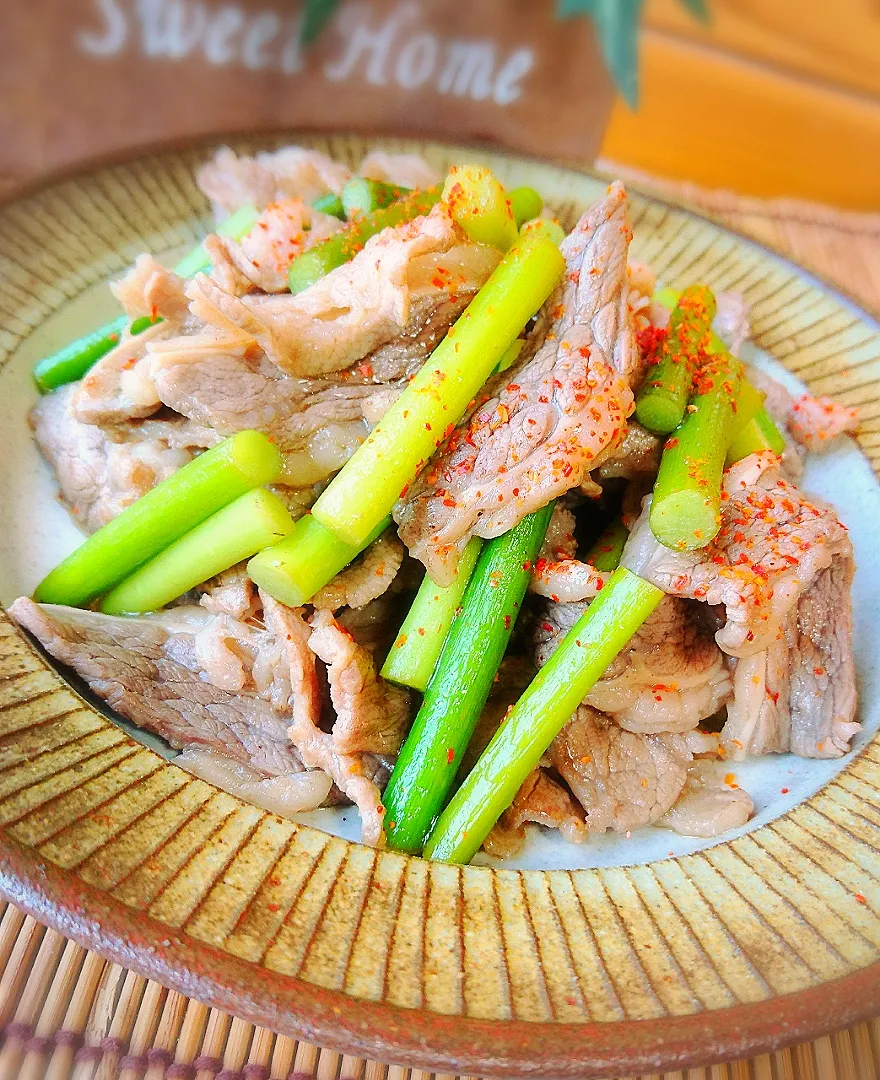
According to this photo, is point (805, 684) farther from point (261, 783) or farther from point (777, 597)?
point (261, 783)

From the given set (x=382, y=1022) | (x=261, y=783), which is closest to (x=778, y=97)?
(x=261, y=783)

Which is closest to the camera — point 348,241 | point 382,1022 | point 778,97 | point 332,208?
point 382,1022

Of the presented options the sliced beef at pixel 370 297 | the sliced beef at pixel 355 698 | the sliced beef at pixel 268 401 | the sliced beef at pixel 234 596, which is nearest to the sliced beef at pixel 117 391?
the sliced beef at pixel 268 401

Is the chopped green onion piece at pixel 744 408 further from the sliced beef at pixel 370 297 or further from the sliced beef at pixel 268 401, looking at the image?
the sliced beef at pixel 268 401

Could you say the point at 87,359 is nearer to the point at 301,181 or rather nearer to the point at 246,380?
the point at 246,380

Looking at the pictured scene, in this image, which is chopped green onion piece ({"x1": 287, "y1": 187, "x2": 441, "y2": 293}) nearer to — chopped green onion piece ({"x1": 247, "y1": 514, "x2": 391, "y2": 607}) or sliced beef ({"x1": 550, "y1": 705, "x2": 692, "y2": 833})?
chopped green onion piece ({"x1": 247, "y1": 514, "x2": 391, "y2": 607})

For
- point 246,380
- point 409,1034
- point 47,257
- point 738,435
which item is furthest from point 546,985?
point 47,257
